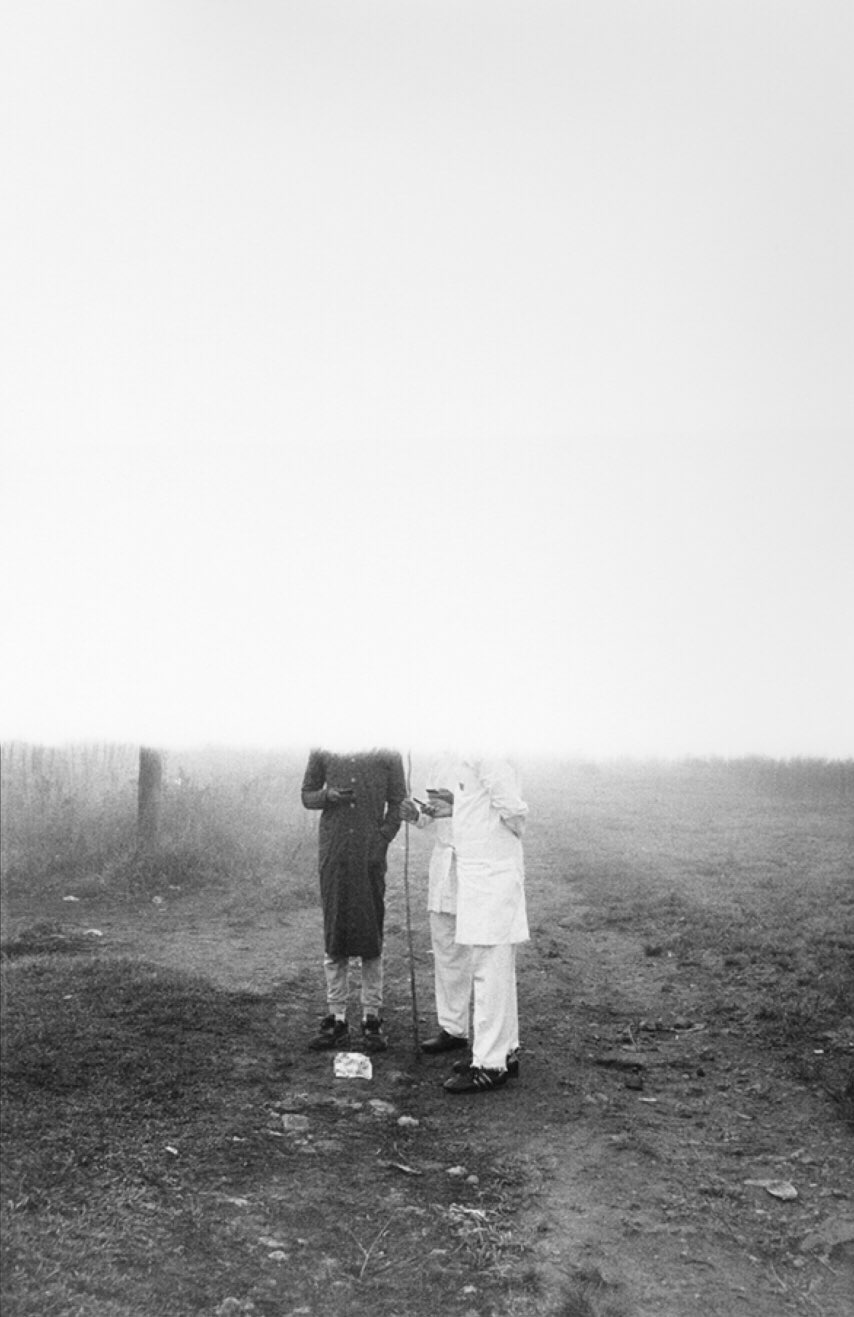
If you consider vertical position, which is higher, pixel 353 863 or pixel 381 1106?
pixel 353 863

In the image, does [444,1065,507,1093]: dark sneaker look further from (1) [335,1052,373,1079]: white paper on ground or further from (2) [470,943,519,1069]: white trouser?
(1) [335,1052,373,1079]: white paper on ground

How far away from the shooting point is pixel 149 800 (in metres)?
12.0

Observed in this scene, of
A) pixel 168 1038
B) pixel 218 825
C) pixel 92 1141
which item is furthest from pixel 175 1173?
pixel 218 825

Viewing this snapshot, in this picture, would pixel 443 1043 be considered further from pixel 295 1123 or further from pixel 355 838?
pixel 295 1123

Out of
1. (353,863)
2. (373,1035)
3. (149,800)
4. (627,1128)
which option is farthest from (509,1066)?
(149,800)

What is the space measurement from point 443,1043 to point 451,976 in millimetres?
410

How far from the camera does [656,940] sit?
30.3 feet

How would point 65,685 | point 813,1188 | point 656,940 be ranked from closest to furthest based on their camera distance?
point 65,685
point 813,1188
point 656,940

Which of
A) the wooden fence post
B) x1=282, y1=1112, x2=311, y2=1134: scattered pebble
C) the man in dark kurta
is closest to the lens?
x1=282, y1=1112, x2=311, y2=1134: scattered pebble

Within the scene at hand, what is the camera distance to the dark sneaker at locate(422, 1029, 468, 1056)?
6262 millimetres

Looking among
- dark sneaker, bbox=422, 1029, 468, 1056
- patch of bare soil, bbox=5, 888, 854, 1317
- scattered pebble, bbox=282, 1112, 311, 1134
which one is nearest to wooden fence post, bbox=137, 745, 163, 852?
patch of bare soil, bbox=5, 888, 854, 1317

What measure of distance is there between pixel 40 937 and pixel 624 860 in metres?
7.63

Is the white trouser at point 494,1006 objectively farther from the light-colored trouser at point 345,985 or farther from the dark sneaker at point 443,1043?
the light-colored trouser at point 345,985

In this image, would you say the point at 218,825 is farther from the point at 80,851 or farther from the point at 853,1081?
the point at 853,1081
